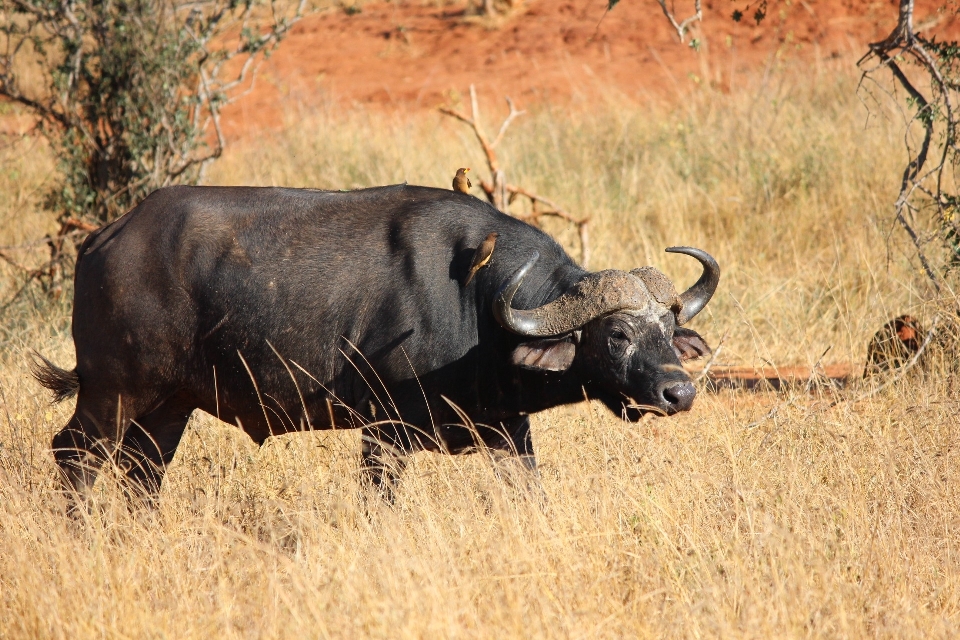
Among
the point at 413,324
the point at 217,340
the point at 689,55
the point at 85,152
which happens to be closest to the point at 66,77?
the point at 85,152

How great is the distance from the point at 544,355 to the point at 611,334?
30 centimetres

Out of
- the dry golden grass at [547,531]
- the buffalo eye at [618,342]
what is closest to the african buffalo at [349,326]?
the buffalo eye at [618,342]

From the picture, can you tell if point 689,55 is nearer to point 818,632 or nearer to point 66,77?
point 66,77

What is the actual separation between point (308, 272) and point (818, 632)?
2.54m

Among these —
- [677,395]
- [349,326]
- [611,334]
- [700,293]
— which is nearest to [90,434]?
[349,326]

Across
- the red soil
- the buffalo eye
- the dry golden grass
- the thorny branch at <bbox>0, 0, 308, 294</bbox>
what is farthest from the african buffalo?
the red soil

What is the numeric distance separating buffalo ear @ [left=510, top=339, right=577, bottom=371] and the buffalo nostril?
443 millimetres

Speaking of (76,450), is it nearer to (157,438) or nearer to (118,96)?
(157,438)

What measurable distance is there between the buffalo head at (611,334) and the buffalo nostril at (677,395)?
2 centimetres

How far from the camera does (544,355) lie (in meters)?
4.21

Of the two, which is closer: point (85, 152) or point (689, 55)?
point (85, 152)

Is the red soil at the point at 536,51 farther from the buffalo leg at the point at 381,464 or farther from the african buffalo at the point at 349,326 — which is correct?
the buffalo leg at the point at 381,464

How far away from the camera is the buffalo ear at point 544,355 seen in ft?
13.7

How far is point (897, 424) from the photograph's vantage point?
4824 millimetres
